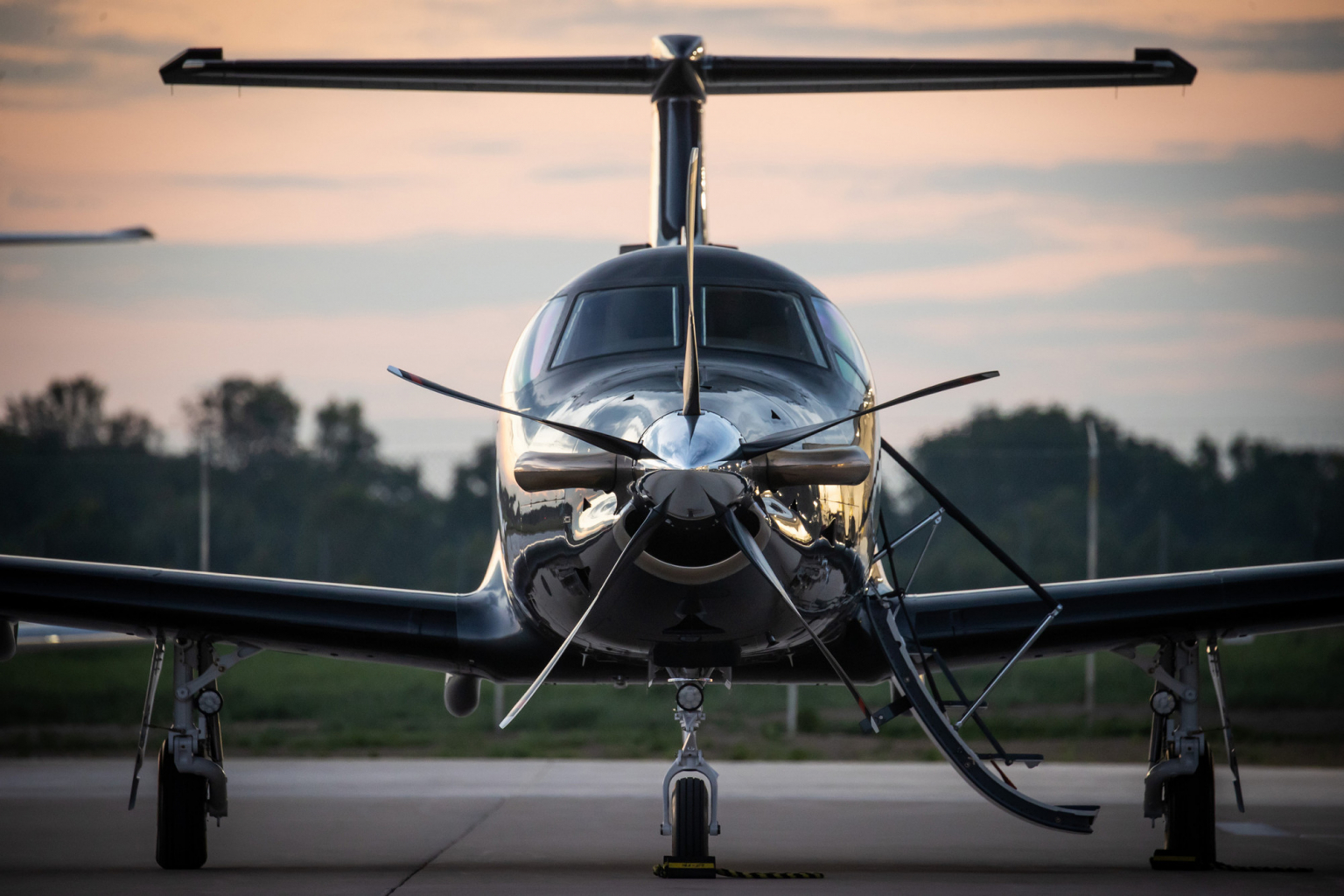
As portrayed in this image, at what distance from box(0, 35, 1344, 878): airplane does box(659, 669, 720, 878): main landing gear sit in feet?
0.06

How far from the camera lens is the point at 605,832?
35.5 ft

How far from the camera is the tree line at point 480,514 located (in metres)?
22.0

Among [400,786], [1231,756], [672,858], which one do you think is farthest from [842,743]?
[672,858]

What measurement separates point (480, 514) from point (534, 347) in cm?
1462

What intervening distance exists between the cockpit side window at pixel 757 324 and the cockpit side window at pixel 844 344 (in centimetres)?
12

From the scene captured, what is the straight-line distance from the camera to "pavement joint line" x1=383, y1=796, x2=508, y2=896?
795 cm

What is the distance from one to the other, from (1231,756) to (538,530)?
4.65 m

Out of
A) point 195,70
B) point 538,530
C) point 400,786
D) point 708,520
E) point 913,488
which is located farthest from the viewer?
point 913,488

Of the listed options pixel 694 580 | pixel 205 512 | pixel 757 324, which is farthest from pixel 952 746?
pixel 205 512

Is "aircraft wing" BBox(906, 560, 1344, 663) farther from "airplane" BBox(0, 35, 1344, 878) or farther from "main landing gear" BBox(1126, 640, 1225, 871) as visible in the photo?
"main landing gear" BBox(1126, 640, 1225, 871)

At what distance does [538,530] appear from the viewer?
7.30 m

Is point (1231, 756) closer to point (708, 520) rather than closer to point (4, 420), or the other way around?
point (708, 520)

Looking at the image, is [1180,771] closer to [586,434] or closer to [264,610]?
[586,434]

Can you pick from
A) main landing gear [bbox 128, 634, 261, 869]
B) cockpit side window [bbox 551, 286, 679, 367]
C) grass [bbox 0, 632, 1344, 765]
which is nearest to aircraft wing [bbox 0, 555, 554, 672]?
main landing gear [bbox 128, 634, 261, 869]
